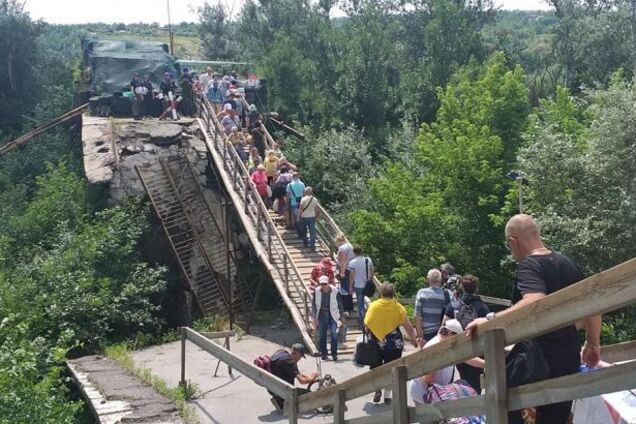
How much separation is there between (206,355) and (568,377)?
10.4 metres

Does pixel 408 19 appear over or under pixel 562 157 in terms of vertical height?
over

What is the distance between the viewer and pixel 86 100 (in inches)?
1103

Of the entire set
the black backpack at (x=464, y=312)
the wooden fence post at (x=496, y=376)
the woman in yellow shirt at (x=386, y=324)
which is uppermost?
the wooden fence post at (x=496, y=376)

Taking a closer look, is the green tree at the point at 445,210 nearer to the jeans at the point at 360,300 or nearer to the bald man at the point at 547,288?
the jeans at the point at 360,300

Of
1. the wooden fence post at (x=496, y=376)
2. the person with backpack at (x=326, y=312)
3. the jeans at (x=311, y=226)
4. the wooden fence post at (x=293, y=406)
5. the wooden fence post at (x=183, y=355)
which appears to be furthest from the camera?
the jeans at (x=311, y=226)

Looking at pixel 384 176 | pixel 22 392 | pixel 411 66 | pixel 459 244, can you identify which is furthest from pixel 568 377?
pixel 411 66

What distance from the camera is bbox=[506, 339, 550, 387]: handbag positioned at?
162 inches

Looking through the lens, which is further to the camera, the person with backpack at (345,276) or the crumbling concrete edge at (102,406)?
the person with backpack at (345,276)

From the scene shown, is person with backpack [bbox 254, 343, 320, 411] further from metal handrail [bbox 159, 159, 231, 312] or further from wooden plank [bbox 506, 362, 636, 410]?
metal handrail [bbox 159, 159, 231, 312]

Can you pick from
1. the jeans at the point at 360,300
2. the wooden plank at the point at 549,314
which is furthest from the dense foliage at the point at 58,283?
the wooden plank at the point at 549,314

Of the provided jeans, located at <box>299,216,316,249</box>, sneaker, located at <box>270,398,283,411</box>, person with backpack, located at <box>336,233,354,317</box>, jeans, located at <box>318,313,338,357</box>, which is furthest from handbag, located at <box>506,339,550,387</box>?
jeans, located at <box>299,216,316,249</box>

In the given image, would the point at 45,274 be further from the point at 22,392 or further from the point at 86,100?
the point at 86,100

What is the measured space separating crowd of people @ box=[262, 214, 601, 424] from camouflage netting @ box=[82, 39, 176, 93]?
15.7 metres

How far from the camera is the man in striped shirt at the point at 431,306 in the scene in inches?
360
